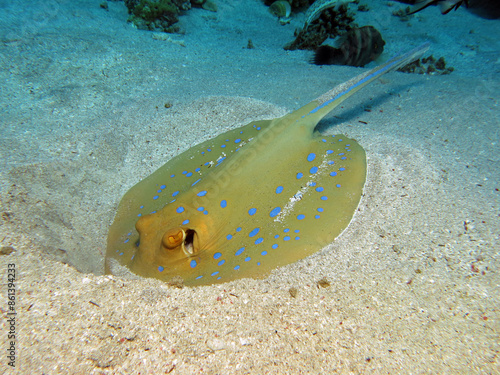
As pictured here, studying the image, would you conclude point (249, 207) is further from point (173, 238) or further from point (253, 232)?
point (173, 238)

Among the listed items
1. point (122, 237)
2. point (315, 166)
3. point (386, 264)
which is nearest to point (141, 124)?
point (122, 237)

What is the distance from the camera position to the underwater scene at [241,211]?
175 cm

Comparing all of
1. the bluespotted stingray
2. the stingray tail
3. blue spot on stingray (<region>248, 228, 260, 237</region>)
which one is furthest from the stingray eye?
the stingray tail

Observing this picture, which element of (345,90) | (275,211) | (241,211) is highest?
(345,90)

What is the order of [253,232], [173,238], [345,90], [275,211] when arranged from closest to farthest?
[173,238]
[253,232]
[275,211]
[345,90]

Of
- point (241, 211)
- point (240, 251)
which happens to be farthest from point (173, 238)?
point (241, 211)

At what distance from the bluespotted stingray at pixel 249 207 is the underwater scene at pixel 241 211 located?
2cm

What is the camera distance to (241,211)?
9.55ft

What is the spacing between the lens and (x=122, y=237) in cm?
304

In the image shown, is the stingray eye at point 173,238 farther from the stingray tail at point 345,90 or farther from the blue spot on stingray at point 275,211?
the stingray tail at point 345,90

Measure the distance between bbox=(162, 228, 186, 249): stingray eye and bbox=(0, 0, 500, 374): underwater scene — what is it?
14 millimetres

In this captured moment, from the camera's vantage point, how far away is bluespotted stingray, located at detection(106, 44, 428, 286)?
2488 mm

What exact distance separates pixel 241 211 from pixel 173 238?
835 mm

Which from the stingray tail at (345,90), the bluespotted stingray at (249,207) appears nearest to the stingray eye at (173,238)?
the bluespotted stingray at (249,207)
